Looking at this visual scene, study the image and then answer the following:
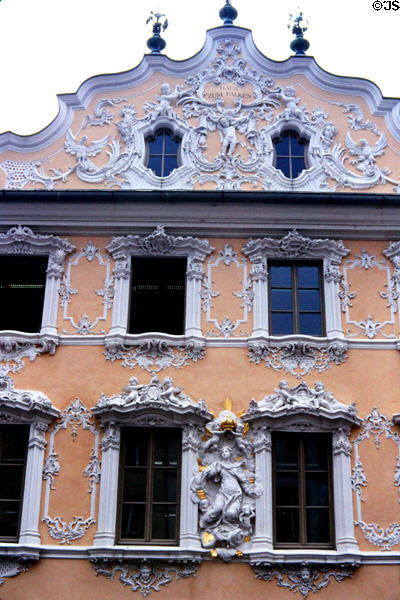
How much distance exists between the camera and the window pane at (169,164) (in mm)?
17109

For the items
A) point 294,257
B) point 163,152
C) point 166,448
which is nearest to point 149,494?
point 166,448

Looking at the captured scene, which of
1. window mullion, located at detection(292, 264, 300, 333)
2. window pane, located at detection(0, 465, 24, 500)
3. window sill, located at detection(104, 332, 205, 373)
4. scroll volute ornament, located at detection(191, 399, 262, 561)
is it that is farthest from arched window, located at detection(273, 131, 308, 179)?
window pane, located at detection(0, 465, 24, 500)

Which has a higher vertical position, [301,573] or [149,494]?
[149,494]

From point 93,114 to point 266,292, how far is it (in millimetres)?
5543

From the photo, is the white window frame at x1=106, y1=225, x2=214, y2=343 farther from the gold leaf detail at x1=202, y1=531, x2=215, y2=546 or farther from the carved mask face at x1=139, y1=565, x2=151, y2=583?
the carved mask face at x1=139, y1=565, x2=151, y2=583

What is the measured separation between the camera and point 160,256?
53.2 ft

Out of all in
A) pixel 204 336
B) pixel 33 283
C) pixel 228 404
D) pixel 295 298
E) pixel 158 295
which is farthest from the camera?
pixel 33 283

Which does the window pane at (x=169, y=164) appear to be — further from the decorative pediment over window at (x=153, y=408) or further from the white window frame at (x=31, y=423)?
the white window frame at (x=31, y=423)

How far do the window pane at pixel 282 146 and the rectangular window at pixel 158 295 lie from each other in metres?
3.23

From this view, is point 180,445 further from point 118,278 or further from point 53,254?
point 53,254

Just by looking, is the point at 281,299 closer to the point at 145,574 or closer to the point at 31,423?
the point at 31,423

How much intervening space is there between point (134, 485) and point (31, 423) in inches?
85.1

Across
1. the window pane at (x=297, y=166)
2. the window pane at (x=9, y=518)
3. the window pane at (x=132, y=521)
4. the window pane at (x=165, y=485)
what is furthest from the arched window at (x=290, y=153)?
the window pane at (x=9, y=518)

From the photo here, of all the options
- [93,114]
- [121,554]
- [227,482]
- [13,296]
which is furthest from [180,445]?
[93,114]
